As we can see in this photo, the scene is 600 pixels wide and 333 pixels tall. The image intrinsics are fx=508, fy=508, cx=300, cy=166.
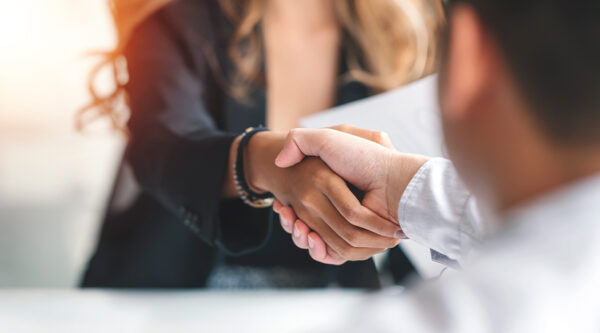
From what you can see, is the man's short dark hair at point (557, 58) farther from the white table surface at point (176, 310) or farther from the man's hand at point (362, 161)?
the white table surface at point (176, 310)

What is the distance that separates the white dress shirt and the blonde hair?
0.22 m

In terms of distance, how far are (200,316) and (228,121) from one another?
28 centimetres

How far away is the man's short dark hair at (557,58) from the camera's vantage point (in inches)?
8.3

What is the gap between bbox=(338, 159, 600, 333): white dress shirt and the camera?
0.20 m

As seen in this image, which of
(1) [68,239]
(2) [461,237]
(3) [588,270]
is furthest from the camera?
(1) [68,239]

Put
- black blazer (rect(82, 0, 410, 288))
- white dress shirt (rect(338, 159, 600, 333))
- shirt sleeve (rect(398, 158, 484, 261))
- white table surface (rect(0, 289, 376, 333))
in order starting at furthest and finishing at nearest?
1. white table surface (rect(0, 289, 376, 333))
2. black blazer (rect(82, 0, 410, 288))
3. shirt sleeve (rect(398, 158, 484, 261))
4. white dress shirt (rect(338, 159, 600, 333))

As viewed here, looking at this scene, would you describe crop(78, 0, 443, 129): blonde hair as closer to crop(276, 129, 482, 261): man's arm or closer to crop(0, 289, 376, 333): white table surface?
crop(276, 129, 482, 261): man's arm

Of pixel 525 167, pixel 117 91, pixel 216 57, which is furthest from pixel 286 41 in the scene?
pixel 525 167

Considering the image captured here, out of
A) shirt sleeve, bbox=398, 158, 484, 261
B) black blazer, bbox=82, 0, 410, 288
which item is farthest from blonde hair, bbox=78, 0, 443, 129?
shirt sleeve, bbox=398, 158, 484, 261

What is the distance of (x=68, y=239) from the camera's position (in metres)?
0.57

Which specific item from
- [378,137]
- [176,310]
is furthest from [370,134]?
[176,310]

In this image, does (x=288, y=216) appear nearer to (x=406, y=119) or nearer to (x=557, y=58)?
(x=406, y=119)

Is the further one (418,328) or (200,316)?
(200,316)

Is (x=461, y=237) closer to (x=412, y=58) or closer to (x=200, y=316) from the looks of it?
(x=412, y=58)
